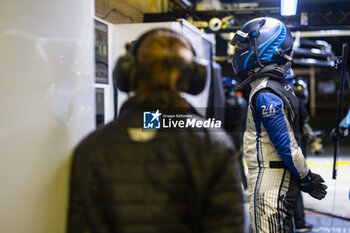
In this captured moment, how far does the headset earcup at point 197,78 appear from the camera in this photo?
1493 millimetres

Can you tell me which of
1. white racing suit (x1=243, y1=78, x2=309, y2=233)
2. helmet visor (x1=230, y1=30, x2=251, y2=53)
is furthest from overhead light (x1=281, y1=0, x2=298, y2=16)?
white racing suit (x1=243, y1=78, x2=309, y2=233)

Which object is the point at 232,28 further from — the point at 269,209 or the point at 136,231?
the point at 136,231

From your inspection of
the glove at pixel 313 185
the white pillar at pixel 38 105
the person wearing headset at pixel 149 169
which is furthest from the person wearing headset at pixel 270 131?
the white pillar at pixel 38 105

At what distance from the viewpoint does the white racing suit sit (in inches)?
79.0

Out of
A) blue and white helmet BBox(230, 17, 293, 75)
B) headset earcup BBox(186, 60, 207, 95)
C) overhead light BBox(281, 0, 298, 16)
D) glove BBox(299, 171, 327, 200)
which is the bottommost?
glove BBox(299, 171, 327, 200)

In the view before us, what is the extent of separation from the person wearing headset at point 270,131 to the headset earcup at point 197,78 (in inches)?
22.0

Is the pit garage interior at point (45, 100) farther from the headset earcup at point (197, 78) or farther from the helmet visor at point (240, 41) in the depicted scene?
the helmet visor at point (240, 41)

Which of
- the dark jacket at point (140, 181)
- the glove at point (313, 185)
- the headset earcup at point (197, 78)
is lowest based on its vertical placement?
the glove at point (313, 185)

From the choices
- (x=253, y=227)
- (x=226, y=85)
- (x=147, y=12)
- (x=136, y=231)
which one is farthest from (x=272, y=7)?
(x=136, y=231)

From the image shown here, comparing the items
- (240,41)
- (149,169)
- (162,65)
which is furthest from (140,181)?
(240,41)

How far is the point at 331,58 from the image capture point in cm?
235

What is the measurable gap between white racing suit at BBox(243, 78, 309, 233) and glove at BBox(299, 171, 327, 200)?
35 millimetres

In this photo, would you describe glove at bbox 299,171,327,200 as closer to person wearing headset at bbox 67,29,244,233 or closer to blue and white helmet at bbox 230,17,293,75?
blue and white helmet at bbox 230,17,293,75

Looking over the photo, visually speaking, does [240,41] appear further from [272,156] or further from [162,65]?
[162,65]
